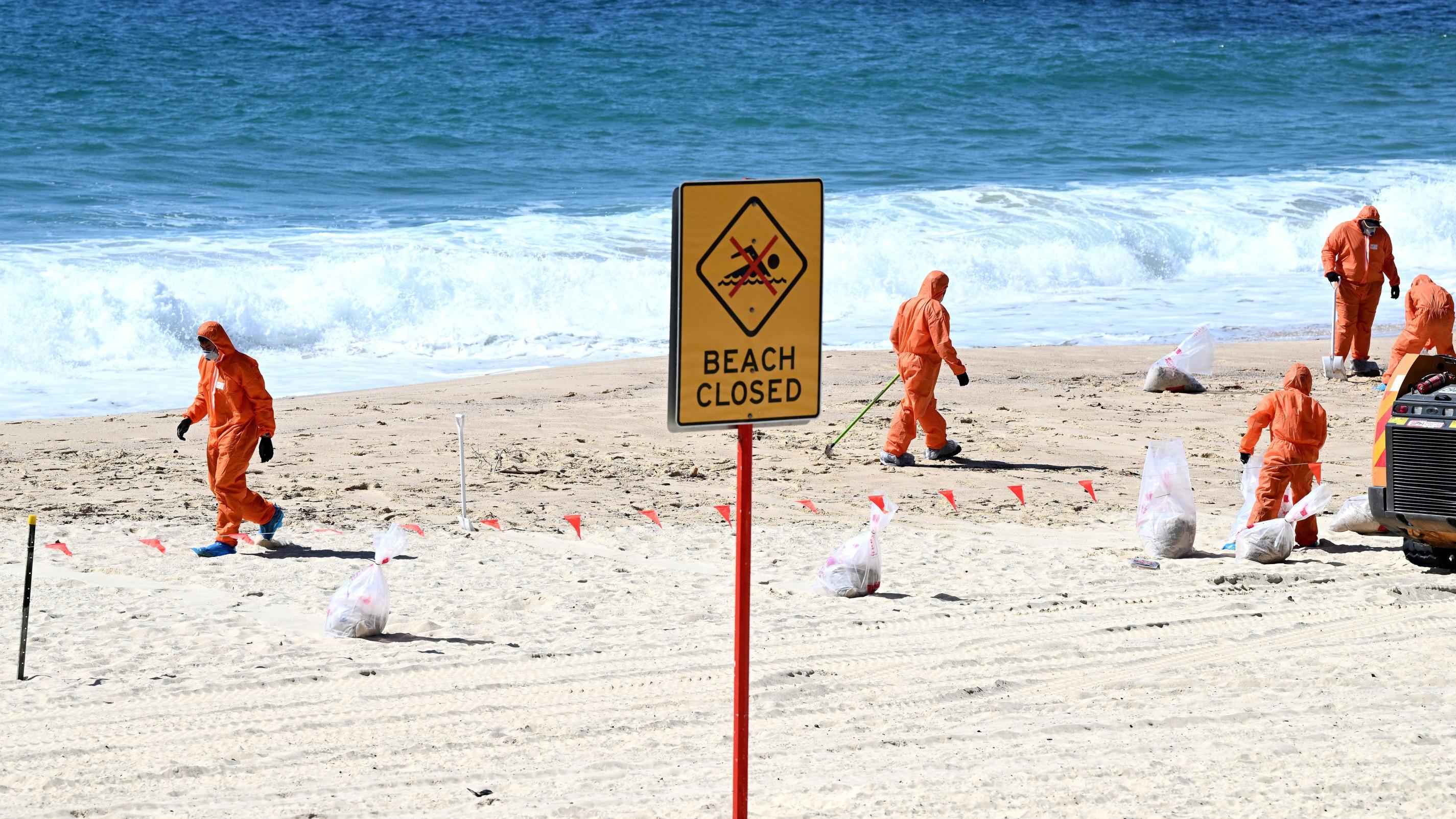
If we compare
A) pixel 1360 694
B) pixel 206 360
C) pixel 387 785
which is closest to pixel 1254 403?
pixel 1360 694

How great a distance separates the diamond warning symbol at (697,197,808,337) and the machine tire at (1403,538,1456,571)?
5.17 meters

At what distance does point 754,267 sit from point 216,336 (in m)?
5.38

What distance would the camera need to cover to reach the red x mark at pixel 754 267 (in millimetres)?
3904

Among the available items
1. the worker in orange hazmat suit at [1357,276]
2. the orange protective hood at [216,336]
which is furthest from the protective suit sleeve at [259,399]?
the worker in orange hazmat suit at [1357,276]

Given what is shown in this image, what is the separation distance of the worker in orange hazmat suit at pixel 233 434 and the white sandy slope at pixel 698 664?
26 centimetres

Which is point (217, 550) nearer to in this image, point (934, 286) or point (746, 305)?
point (934, 286)

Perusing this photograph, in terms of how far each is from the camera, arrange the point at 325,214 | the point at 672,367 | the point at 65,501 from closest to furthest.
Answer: the point at 672,367, the point at 65,501, the point at 325,214

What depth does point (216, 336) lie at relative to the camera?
27.9 feet

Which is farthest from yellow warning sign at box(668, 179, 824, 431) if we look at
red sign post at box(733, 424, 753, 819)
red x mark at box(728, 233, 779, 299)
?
red sign post at box(733, 424, 753, 819)

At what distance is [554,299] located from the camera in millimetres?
18562

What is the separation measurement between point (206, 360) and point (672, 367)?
5.71 m

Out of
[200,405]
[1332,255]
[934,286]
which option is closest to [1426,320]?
[1332,255]

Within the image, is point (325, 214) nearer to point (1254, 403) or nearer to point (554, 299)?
point (554, 299)

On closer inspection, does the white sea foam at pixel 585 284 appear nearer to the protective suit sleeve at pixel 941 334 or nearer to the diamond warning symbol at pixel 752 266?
the protective suit sleeve at pixel 941 334
